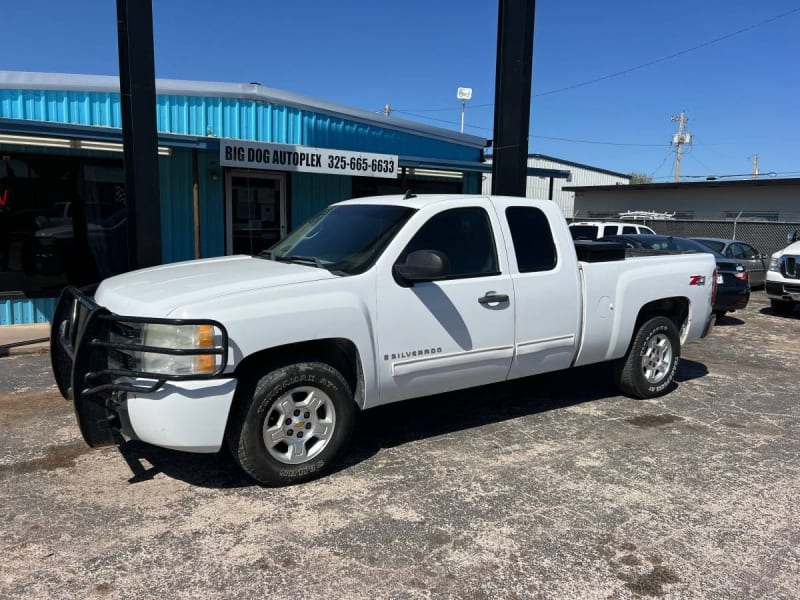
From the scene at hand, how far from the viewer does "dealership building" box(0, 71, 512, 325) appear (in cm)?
923

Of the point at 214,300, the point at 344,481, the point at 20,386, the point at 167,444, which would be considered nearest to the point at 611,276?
the point at 344,481

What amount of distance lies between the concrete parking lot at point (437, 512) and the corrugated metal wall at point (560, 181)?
27149mm

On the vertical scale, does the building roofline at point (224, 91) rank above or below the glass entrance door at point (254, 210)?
above

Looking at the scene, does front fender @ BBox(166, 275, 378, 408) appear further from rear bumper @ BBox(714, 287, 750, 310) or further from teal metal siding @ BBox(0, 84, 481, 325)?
rear bumper @ BBox(714, 287, 750, 310)

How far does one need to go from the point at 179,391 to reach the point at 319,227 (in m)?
2.04

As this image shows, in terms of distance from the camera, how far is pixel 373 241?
4500 mm

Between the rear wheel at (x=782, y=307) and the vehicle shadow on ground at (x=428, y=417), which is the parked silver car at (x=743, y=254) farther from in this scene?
the vehicle shadow on ground at (x=428, y=417)

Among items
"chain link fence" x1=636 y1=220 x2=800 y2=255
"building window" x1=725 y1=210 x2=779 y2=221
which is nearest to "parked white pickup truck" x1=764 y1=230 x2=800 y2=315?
"chain link fence" x1=636 y1=220 x2=800 y2=255

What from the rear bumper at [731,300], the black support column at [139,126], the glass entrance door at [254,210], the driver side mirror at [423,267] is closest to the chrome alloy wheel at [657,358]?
the driver side mirror at [423,267]

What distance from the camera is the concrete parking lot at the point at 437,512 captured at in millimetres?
3074

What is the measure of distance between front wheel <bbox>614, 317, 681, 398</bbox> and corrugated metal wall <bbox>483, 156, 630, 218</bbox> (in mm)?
25680

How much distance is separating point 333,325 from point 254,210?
25.9 feet

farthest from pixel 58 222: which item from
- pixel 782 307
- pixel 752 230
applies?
pixel 752 230

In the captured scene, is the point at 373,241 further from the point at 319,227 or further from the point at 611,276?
the point at 611,276
